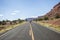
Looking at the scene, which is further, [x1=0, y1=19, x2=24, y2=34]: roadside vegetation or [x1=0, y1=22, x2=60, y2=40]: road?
[x1=0, y1=19, x2=24, y2=34]: roadside vegetation

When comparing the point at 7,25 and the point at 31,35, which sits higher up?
the point at 31,35

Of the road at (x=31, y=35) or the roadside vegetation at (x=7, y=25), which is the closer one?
the road at (x=31, y=35)

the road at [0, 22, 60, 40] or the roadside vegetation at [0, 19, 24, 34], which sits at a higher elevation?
the road at [0, 22, 60, 40]

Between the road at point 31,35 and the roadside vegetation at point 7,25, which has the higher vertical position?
the road at point 31,35

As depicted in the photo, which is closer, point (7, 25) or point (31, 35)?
point (31, 35)
